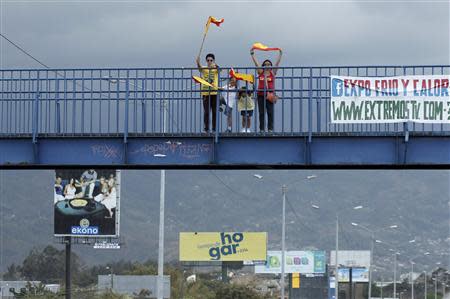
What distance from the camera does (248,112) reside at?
97.3 feet

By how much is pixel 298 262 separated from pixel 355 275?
26.0 m

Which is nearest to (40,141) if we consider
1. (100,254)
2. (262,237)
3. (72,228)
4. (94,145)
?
(94,145)

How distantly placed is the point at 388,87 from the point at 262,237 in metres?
89.0

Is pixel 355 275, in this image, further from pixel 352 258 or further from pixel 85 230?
pixel 85 230

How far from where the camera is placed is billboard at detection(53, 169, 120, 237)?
76875 millimetres

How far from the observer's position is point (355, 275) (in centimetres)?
15600

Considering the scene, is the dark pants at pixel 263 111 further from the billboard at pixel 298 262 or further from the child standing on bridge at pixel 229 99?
the billboard at pixel 298 262

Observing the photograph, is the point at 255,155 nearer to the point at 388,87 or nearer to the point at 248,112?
the point at 248,112

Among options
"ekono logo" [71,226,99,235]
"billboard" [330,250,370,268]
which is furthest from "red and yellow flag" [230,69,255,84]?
"billboard" [330,250,370,268]

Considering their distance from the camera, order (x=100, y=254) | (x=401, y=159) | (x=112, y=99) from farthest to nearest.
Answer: (x=100, y=254)
(x=112, y=99)
(x=401, y=159)

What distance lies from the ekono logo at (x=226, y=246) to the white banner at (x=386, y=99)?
8949 cm

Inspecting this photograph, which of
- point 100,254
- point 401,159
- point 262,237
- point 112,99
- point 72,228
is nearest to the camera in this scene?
point 401,159

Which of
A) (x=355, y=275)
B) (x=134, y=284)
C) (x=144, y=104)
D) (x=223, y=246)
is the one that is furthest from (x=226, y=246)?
(x=144, y=104)

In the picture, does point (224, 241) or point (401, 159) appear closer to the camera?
point (401, 159)
